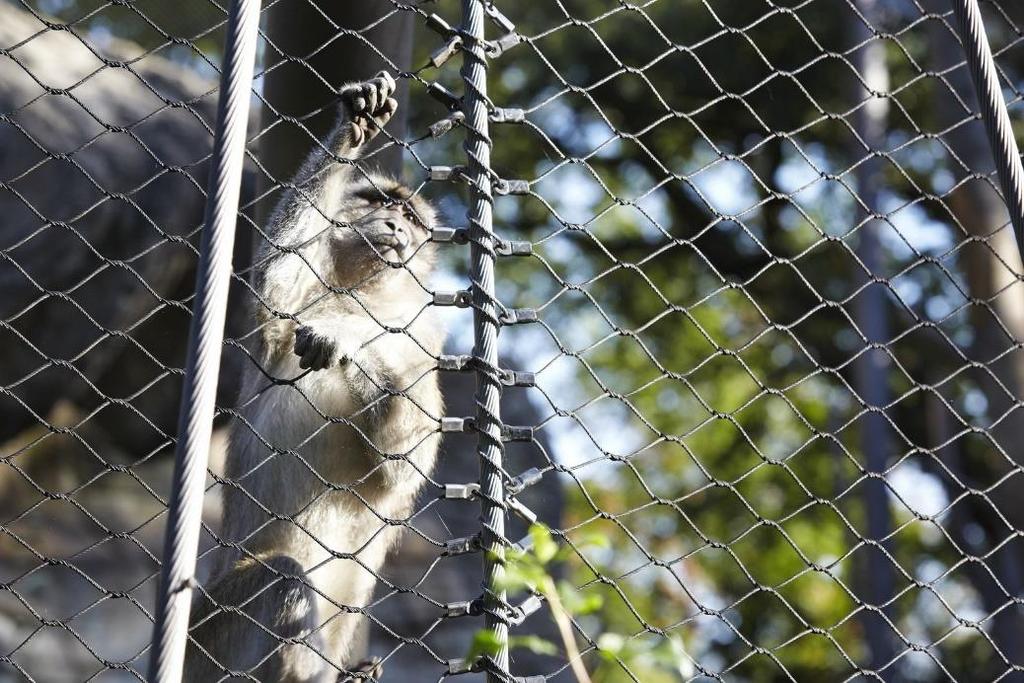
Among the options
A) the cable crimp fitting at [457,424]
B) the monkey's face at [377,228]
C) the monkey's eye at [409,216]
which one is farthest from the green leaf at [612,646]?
the monkey's eye at [409,216]

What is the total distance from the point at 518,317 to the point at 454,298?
0.14m

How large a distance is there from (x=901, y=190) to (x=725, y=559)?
4.59 metres

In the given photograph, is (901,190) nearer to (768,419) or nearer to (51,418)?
(768,419)

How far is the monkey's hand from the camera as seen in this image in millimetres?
3021

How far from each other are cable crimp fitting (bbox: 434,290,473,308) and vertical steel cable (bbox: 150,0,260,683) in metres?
0.60

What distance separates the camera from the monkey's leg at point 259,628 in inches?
130

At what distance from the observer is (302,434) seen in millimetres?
3508

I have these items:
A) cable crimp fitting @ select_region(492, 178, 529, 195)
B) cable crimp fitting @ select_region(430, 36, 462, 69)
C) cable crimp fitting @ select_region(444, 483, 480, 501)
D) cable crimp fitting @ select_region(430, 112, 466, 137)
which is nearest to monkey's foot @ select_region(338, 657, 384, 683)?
cable crimp fitting @ select_region(444, 483, 480, 501)

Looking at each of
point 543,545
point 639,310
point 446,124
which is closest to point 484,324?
point 446,124

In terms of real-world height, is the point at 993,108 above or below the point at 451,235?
above

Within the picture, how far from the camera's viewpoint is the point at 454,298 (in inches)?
99.8

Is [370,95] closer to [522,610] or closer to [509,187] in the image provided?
[509,187]

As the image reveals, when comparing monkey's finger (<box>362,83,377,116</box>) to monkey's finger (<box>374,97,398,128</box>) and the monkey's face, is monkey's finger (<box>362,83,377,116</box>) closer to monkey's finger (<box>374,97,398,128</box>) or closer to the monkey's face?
monkey's finger (<box>374,97,398,128</box>)

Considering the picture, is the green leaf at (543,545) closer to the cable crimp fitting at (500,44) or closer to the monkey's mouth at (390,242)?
the cable crimp fitting at (500,44)
